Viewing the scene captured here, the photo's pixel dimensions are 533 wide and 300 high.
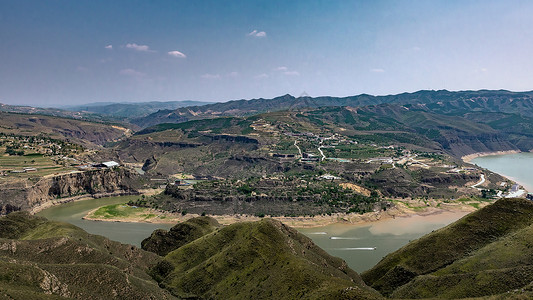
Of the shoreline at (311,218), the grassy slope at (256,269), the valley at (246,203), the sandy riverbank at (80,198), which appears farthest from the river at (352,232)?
the grassy slope at (256,269)

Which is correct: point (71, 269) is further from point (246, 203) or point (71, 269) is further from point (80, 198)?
point (80, 198)

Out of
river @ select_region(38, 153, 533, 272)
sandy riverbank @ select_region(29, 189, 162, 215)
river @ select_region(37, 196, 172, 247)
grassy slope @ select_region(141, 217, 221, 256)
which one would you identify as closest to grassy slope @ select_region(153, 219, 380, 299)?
grassy slope @ select_region(141, 217, 221, 256)

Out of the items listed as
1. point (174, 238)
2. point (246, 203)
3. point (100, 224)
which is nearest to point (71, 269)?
point (174, 238)

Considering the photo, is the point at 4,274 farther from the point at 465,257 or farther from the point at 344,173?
the point at 344,173

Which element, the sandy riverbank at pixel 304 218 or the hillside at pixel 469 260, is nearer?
the hillside at pixel 469 260

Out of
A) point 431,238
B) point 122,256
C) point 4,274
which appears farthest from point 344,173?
point 4,274

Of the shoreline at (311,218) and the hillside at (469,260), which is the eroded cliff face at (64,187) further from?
the hillside at (469,260)

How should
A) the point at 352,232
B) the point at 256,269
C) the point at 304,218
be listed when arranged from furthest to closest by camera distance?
the point at 304,218
the point at 352,232
the point at 256,269
